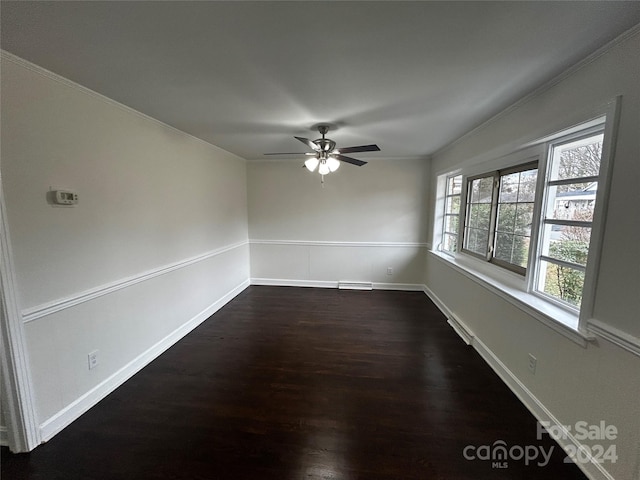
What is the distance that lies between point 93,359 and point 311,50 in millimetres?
2639

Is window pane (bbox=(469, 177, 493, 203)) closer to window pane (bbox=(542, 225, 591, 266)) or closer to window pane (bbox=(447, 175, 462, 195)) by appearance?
window pane (bbox=(447, 175, 462, 195))

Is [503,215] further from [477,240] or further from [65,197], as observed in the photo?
[65,197]

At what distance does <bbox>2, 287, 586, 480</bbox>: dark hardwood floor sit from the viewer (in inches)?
59.6

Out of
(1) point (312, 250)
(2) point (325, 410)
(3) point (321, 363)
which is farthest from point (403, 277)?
(2) point (325, 410)

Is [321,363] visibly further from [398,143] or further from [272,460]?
[398,143]

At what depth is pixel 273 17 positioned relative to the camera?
1166 mm

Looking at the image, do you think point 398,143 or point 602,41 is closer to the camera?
point 602,41

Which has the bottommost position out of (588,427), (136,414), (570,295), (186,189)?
(136,414)

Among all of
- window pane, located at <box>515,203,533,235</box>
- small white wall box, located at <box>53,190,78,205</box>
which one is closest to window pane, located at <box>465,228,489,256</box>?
window pane, located at <box>515,203,533,235</box>

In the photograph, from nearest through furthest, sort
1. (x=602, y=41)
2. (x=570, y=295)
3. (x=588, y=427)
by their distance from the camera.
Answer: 1. (x=602, y=41)
2. (x=588, y=427)
3. (x=570, y=295)

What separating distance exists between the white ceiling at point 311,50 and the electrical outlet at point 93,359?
6.44 ft

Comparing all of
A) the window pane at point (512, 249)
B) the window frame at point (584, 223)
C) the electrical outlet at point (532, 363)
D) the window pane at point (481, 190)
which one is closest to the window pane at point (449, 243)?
the window pane at point (481, 190)

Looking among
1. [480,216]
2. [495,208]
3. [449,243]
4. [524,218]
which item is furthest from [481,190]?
[449,243]

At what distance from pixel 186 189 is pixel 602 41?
3.47m
